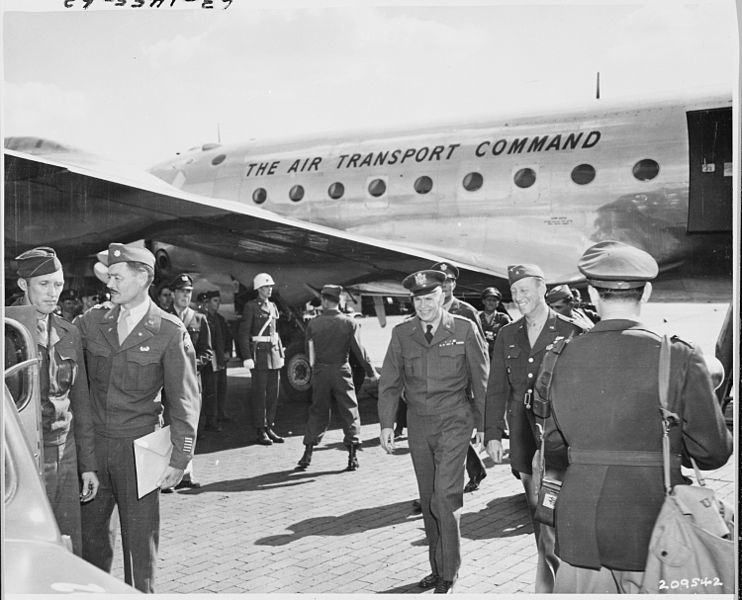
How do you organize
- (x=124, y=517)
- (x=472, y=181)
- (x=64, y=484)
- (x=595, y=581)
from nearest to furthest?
(x=595, y=581), (x=64, y=484), (x=124, y=517), (x=472, y=181)

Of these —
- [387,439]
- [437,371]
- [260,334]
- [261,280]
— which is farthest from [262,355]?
[437,371]

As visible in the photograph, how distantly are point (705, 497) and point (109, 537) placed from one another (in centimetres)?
316

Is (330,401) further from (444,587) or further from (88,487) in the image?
(88,487)

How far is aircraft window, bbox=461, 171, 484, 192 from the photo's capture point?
310 inches

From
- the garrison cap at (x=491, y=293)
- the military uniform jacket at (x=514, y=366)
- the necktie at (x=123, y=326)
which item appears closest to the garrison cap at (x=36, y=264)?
the necktie at (x=123, y=326)

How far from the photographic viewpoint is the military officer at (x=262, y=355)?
7.19 meters

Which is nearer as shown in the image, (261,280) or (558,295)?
(558,295)

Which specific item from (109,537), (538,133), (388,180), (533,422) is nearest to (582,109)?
(538,133)

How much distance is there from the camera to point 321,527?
5152mm

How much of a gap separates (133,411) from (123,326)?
0.50m

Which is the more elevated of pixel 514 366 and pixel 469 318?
pixel 469 318

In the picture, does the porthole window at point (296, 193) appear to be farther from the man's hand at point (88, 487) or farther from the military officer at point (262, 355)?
the man's hand at point (88, 487)

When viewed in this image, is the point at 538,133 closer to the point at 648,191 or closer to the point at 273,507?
the point at 648,191

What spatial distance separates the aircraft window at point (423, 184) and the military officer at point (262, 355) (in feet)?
6.73
